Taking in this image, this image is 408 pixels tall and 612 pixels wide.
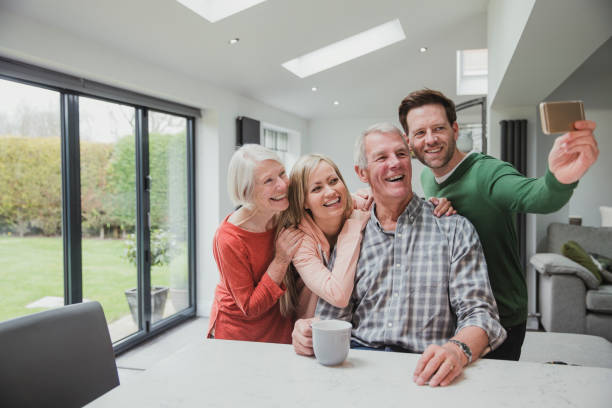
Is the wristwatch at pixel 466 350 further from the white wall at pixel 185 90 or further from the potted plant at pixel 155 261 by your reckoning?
the potted plant at pixel 155 261

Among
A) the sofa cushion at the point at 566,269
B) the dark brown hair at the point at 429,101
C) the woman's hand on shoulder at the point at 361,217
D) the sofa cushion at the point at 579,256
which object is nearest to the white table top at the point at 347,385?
the woman's hand on shoulder at the point at 361,217

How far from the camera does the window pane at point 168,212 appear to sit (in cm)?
400

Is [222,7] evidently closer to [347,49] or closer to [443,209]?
[347,49]

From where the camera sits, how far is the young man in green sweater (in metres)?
1.55

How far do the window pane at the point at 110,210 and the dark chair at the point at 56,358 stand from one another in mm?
2041

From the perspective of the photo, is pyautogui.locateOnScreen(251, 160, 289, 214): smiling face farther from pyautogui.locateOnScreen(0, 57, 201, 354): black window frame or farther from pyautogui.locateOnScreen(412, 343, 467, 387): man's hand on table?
pyautogui.locateOnScreen(0, 57, 201, 354): black window frame

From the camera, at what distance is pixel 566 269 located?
3.68m

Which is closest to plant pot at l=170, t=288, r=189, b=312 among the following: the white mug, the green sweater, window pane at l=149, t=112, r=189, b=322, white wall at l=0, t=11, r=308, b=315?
window pane at l=149, t=112, r=189, b=322

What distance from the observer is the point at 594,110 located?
197 inches

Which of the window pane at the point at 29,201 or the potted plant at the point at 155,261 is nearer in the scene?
the window pane at the point at 29,201

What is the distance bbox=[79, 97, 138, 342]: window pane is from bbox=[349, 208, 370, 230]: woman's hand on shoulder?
7.81 feet

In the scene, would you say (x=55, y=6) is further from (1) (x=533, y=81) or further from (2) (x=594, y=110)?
(2) (x=594, y=110)

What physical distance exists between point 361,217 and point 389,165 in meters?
0.22

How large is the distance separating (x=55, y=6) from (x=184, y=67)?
4.52 ft
